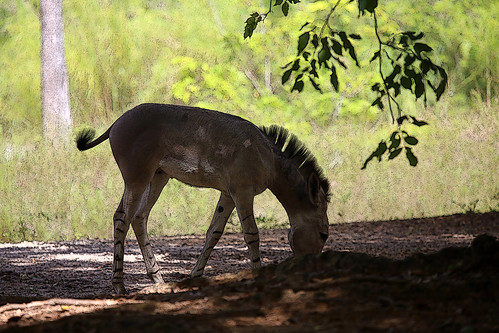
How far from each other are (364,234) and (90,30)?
43.5 ft

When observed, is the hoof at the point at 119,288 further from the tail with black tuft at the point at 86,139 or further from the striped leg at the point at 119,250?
the tail with black tuft at the point at 86,139

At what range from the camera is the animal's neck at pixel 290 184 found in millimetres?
7520

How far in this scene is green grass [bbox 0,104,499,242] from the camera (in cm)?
1280

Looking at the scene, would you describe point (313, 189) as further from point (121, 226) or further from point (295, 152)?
point (121, 226)

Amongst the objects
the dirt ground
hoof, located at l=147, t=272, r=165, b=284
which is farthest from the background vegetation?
the dirt ground

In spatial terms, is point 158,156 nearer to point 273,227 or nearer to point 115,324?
point 115,324

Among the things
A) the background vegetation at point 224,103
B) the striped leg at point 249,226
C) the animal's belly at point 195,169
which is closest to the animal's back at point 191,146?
the animal's belly at point 195,169

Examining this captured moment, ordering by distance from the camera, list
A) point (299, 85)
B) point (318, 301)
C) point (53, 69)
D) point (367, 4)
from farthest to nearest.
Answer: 1. point (53, 69)
2. point (299, 85)
3. point (367, 4)
4. point (318, 301)

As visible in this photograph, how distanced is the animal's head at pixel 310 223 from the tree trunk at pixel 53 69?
10.9 metres

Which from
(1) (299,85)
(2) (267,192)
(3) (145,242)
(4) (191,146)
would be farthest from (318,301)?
(2) (267,192)

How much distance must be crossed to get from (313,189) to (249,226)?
0.75 metres

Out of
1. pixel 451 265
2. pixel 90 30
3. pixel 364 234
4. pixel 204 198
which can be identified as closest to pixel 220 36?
pixel 90 30

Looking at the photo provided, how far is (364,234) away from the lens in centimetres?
1163

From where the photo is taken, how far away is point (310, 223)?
294 inches
